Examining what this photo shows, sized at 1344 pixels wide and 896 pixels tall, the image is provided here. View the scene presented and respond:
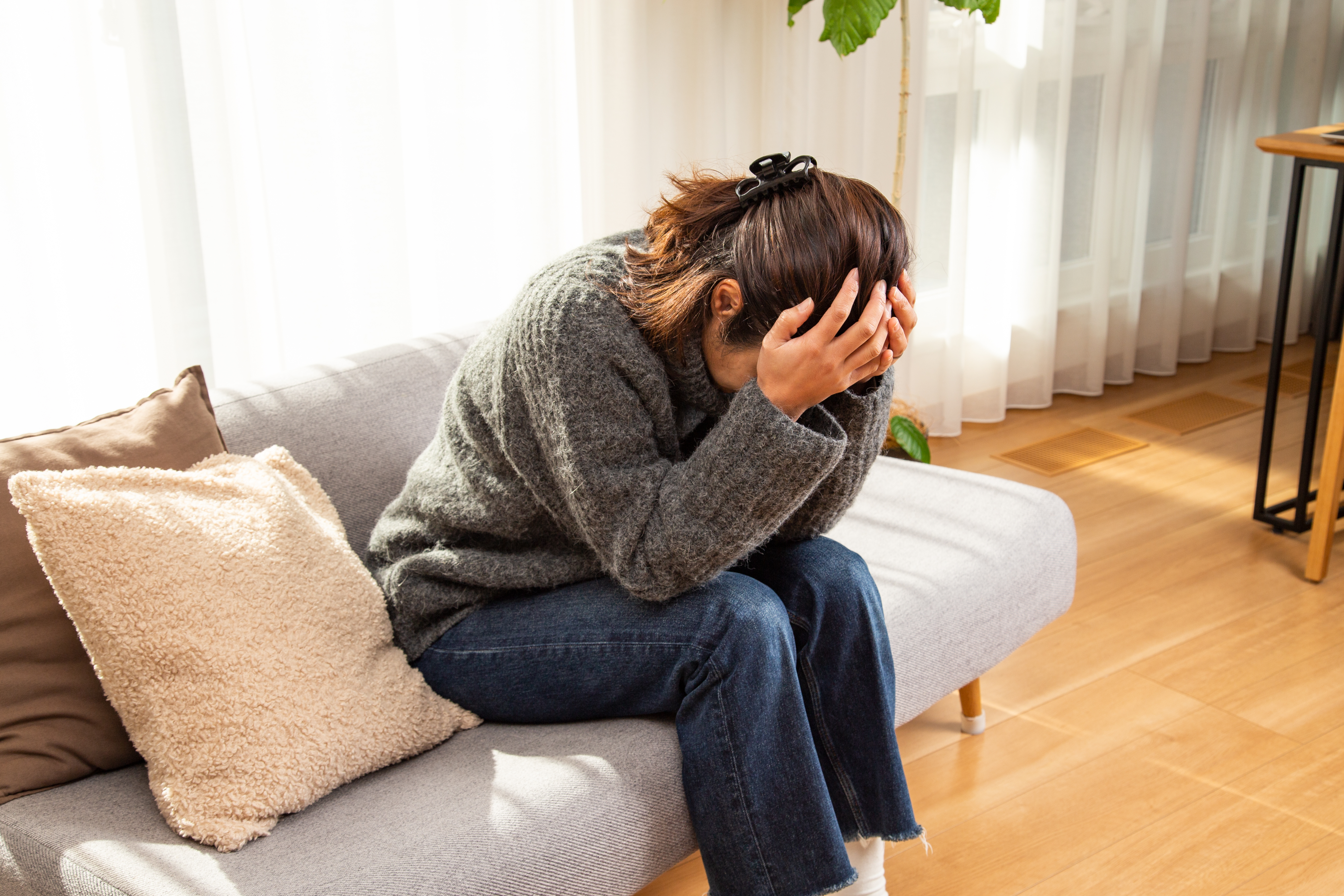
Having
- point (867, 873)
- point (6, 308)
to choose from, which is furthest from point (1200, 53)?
point (6, 308)

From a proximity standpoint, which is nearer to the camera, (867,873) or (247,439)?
(867,873)

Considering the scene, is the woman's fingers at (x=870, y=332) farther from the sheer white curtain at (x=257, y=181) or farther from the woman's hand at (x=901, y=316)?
the sheer white curtain at (x=257, y=181)

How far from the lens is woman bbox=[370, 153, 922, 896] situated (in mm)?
1139

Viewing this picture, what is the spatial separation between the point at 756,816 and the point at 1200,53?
9.57 feet

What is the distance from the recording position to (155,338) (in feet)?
6.13

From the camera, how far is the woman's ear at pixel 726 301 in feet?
3.82

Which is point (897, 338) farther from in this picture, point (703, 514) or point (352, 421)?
point (352, 421)

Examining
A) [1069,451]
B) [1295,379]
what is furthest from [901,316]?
[1295,379]

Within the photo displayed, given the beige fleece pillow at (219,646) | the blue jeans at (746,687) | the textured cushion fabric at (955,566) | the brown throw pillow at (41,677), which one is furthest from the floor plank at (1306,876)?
the brown throw pillow at (41,677)

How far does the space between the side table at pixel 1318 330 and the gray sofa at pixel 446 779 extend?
838 mm

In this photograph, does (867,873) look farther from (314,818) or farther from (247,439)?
(247,439)

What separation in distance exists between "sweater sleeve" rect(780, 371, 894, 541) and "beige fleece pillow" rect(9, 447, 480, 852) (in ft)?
1.48

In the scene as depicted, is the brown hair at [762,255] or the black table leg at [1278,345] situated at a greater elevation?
the brown hair at [762,255]

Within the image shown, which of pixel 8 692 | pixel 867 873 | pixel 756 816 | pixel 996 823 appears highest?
pixel 8 692
